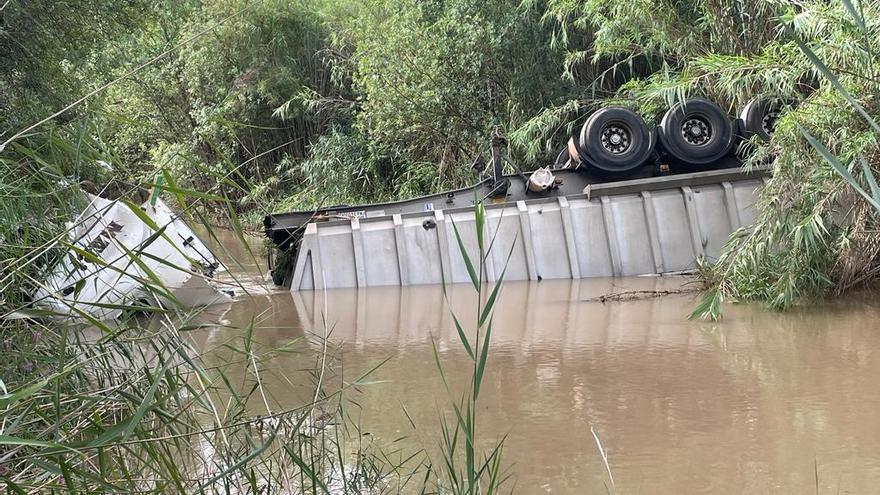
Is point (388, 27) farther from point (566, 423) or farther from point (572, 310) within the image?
point (566, 423)

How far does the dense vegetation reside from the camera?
Result: 2264 millimetres

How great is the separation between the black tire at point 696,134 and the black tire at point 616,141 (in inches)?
11.3

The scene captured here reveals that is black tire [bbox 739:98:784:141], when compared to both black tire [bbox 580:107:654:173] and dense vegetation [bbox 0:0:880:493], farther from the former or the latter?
black tire [bbox 580:107:654:173]

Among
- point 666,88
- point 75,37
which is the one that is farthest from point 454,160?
point 75,37

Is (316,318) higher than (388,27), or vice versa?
(388,27)

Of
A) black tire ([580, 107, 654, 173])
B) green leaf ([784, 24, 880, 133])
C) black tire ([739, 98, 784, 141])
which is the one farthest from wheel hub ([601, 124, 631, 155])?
green leaf ([784, 24, 880, 133])

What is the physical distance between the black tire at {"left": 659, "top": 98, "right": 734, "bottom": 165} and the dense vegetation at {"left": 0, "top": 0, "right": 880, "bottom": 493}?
372 mm

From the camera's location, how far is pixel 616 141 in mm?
11906

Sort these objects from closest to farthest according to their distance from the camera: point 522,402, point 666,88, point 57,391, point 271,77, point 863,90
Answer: point 57,391, point 522,402, point 863,90, point 666,88, point 271,77

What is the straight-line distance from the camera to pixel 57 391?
1894 mm

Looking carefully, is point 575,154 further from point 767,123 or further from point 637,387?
point 637,387

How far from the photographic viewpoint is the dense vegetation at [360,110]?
226 centimetres

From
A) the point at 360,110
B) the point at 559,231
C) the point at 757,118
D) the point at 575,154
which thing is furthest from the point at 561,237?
the point at 360,110

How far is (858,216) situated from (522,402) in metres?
4.23
